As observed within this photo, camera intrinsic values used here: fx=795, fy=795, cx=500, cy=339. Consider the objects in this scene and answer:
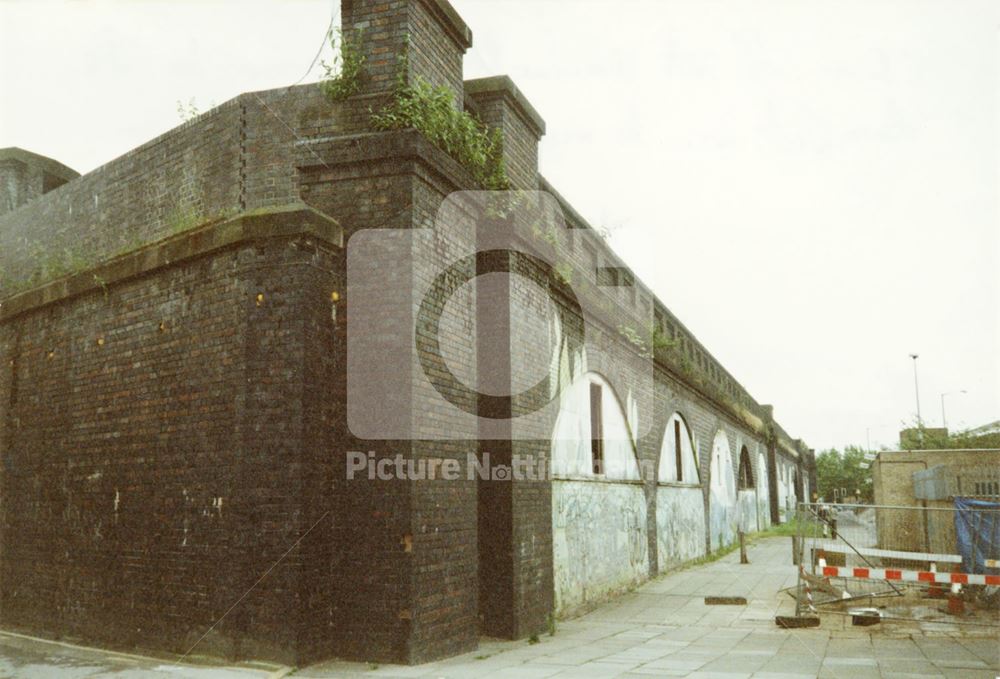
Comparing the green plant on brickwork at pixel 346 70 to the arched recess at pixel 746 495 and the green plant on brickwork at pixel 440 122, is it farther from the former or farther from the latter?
the arched recess at pixel 746 495

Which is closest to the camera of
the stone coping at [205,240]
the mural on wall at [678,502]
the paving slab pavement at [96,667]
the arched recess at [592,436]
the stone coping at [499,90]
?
the paving slab pavement at [96,667]

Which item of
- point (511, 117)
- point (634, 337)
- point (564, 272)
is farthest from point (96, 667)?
point (634, 337)

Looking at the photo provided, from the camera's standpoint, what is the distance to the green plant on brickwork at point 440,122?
780 cm

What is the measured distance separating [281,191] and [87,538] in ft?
14.4

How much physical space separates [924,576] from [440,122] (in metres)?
8.44

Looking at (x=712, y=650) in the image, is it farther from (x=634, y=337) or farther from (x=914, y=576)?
(x=634, y=337)

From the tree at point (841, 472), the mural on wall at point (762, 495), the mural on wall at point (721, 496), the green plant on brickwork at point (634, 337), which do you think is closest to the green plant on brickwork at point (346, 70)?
the green plant on brickwork at point (634, 337)

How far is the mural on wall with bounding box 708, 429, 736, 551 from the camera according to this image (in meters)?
21.3

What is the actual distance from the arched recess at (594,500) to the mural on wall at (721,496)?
7.17 meters

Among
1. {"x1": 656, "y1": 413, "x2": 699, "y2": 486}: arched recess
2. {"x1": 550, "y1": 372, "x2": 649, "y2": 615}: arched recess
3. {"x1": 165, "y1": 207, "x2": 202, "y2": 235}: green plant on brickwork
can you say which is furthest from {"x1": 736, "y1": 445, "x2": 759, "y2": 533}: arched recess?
{"x1": 165, "y1": 207, "x2": 202, "y2": 235}: green plant on brickwork

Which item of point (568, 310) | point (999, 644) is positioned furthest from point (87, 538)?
point (999, 644)

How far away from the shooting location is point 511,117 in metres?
9.97

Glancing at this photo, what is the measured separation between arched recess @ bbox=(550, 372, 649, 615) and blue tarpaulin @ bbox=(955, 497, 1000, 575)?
5.05 metres

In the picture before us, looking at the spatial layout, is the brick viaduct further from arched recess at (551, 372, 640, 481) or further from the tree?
the tree
